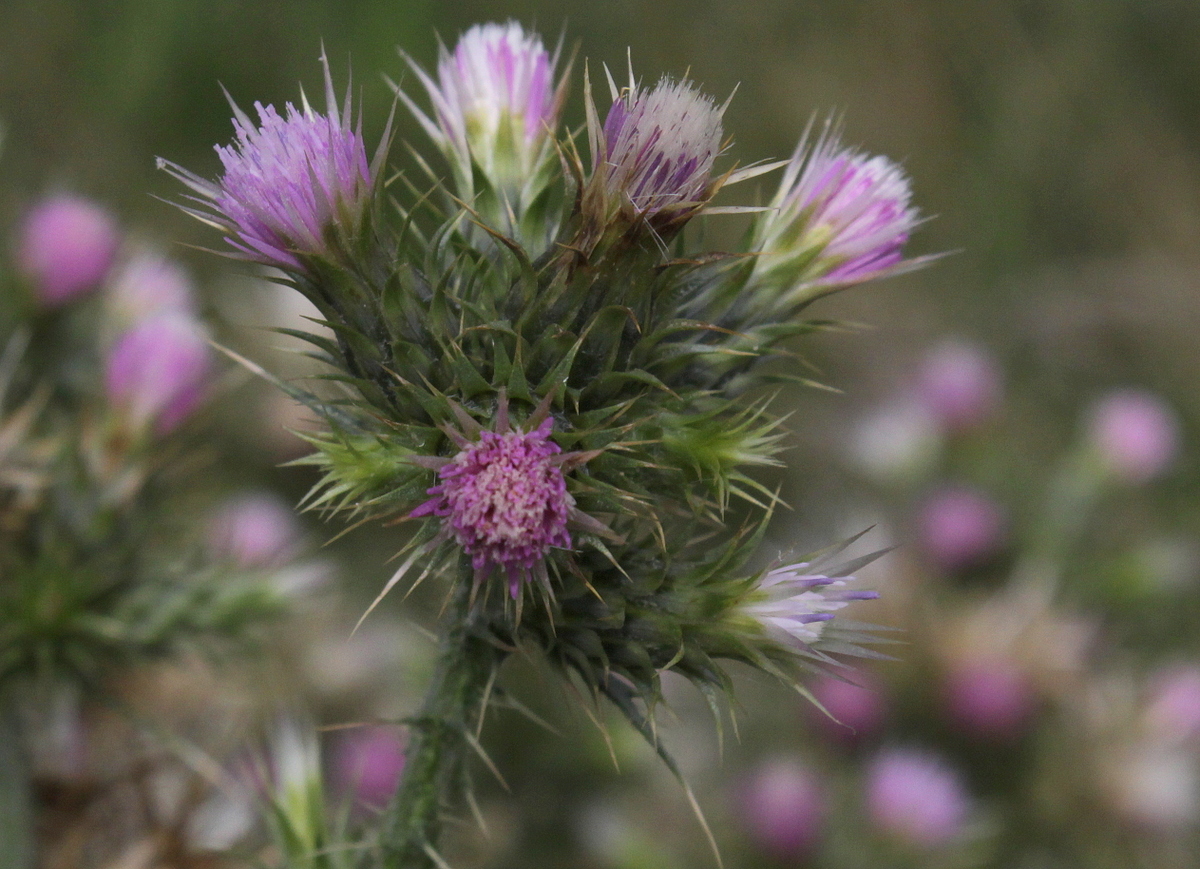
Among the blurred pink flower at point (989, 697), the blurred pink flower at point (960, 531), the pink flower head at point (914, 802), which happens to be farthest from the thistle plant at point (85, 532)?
the blurred pink flower at point (960, 531)

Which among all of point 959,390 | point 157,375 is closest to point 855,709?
point 959,390

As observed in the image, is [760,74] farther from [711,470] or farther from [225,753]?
[711,470]

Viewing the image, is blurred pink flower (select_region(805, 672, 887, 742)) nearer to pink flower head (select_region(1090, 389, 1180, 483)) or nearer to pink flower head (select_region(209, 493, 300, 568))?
pink flower head (select_region(1090, 389, 1180, 483))

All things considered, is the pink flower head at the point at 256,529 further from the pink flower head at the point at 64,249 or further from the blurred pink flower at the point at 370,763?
the pink flower head at the point at 64,249

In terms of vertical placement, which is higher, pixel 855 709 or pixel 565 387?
pixel 565 387

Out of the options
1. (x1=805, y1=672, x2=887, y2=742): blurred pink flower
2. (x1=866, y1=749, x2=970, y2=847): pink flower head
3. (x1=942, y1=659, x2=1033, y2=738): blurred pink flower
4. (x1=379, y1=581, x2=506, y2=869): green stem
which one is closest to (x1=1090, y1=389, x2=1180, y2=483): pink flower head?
(x1=942, y1=659, x2=1033, y2=738): blurred pink flower

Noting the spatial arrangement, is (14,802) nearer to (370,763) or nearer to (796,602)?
(370,763)

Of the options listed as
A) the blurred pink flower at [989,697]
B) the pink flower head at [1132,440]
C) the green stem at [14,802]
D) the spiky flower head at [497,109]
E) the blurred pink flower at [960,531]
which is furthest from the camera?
the pink flower head at [1132,440]
